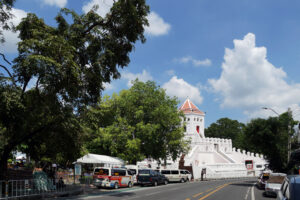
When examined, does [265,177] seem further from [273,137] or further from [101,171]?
[101,171]

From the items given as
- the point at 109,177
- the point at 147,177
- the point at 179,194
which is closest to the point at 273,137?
the point at 147,177

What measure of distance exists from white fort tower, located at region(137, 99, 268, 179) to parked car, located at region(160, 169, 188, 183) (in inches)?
291

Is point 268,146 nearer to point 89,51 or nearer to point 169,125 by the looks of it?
point 169,125

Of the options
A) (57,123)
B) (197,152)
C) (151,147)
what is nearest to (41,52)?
(57,123)

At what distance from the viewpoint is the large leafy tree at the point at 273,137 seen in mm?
33656

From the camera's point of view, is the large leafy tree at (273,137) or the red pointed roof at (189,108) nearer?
the large leafy tree at (273,137)

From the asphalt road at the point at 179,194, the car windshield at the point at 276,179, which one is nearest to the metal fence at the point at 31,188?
the asphalt road at the point at 179,194

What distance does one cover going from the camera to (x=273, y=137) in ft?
112

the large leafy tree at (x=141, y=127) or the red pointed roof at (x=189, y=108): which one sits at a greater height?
the red pointed roof at (x=189, y=108)

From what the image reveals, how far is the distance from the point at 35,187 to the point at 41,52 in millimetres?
7876

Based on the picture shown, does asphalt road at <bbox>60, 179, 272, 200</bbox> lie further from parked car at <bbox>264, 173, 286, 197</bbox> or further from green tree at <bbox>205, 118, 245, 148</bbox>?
green tree at <bbox>205, 118, 245, 148</bbox>

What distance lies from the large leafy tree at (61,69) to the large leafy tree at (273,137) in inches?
783

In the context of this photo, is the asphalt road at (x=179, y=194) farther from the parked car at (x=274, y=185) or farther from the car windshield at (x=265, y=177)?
the car windshield at (x=265, y=177)

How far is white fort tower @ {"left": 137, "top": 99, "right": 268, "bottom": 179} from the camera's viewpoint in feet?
171
